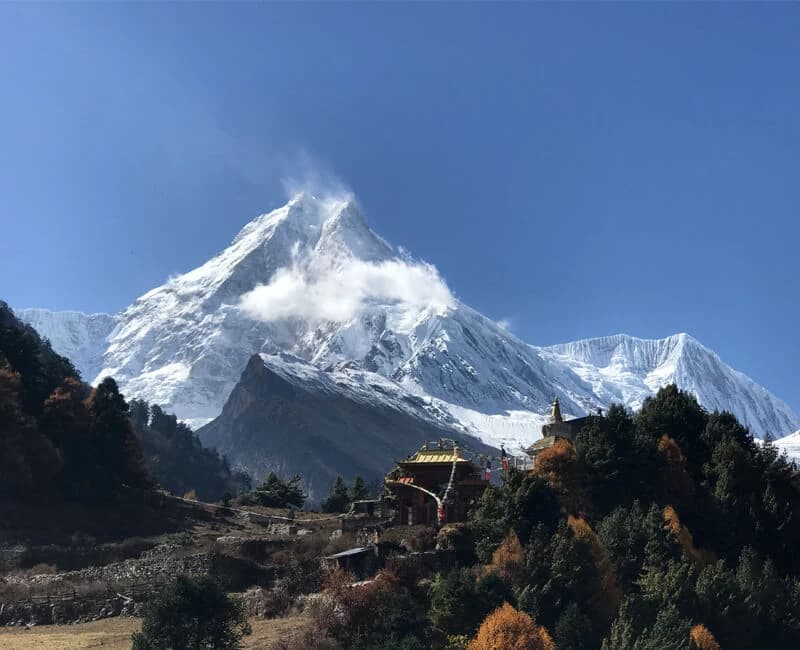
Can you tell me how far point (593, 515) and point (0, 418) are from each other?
3825cm

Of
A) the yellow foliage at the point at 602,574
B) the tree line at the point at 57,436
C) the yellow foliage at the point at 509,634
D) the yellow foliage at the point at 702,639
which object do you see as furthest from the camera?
the tree line at the point at 57,436

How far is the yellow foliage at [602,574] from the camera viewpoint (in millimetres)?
40147

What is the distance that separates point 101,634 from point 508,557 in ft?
57.3

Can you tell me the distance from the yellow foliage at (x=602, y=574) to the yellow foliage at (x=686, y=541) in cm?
383

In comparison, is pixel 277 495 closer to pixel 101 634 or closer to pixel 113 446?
pixel 113 446

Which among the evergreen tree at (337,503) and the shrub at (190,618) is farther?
the evergreen tree at (337,503)

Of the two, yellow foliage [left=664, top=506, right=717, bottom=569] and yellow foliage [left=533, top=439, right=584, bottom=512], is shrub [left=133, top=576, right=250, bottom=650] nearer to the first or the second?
yellow foliage [left=533, top=439, right=584, bottom=512]

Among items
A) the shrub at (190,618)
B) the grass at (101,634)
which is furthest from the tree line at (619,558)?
the shrub at (190,618)

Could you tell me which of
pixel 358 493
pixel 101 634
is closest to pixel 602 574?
pixel 101 634

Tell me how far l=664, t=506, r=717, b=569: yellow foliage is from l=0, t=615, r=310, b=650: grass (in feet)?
60.1

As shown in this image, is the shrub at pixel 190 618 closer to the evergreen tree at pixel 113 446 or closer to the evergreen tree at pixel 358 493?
the evergreen tree at pixel 113 446

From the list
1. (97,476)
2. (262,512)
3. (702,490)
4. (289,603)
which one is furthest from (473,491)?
(97,476)

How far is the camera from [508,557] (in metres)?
41.0

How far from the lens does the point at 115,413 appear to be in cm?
6906
